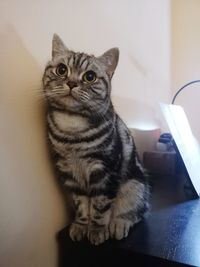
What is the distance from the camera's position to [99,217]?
2.31 feet

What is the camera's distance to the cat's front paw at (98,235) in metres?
0.68

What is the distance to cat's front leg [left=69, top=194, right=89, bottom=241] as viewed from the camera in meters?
0.71

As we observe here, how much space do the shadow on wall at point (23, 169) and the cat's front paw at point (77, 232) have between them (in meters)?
0.06

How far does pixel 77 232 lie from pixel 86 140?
0.77 feet

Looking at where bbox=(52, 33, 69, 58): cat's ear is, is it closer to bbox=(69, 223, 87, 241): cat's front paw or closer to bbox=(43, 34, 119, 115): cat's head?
bbox=(43, 34, 119, 115): cat's head

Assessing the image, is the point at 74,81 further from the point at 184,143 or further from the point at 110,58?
the point at 184,143

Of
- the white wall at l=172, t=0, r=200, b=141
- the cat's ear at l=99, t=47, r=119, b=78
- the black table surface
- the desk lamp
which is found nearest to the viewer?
the black table surface

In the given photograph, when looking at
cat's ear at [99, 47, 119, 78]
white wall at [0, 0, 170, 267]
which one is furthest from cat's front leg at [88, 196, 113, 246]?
cat's ear at [99, 47, 119, 78]

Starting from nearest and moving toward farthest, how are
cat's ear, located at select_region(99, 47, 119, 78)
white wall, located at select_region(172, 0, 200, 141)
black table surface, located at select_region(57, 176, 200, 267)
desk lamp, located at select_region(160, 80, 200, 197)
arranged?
1. black table surface, located at select_region(57, 176, 200, 267)
2. cat's ear, located at select_region(99, 47, 119, 78)
3. desk lamp, located at select_region(160, 80, 200, 197)
4. white wall, located at select_region(172, 0, 200, 141)

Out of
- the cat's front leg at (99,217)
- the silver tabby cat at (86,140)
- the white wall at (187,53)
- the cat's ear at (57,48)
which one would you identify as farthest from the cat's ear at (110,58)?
the white wall at (187,53)

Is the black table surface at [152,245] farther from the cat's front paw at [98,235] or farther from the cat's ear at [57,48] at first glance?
the cat's ear at [57,48]

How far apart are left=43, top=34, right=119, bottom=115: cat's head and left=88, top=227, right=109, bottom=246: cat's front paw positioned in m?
0.30

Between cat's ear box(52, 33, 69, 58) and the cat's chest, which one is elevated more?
cat's ear box(52, 33, 69, 58)

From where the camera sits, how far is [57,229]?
0.76 m
